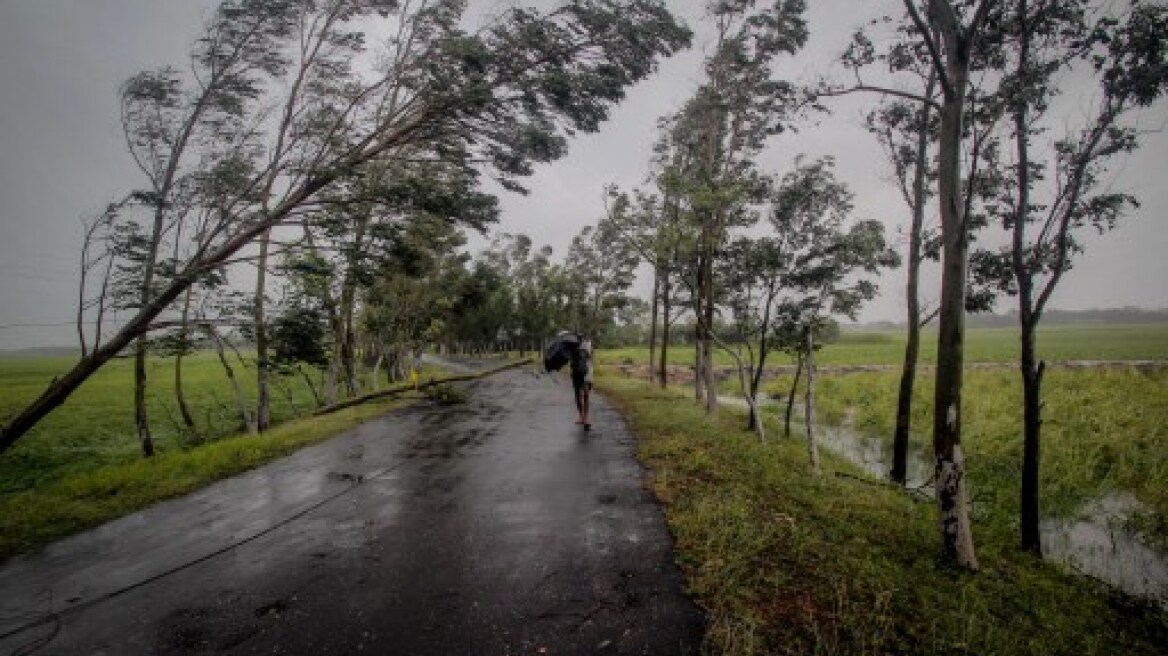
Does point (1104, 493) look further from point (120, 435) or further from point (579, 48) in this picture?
point (120, 435)

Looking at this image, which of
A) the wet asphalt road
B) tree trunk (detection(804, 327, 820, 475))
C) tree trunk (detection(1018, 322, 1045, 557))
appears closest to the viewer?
the wet asphalt road

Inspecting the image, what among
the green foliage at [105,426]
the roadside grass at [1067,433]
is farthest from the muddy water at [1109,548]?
the green foliage at [105,426]

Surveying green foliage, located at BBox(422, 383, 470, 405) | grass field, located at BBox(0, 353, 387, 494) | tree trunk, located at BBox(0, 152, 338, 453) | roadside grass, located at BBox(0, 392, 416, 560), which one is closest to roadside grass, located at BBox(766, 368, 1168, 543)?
tree trunk, located at BBox(0, 152, 338, 453)

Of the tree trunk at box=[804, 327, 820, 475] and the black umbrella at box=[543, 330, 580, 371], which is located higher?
the black umbrella at box=[543, 330, 580, 371]

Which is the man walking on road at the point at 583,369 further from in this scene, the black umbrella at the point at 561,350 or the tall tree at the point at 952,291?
the tall tree at the point at 952,291

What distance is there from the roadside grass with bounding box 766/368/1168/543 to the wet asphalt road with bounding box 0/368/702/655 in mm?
6948

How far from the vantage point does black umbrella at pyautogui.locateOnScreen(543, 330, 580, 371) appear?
11891mm

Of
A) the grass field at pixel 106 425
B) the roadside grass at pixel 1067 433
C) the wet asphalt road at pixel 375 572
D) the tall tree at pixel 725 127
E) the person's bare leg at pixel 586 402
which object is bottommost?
the grass field at pixel 106 425

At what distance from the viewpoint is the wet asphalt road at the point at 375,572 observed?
3.91 m

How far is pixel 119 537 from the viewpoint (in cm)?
606

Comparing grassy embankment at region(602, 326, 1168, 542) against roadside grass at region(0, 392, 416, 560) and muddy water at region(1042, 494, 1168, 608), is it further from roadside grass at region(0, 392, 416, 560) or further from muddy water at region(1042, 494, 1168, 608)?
roadside grass at region(0, 392, 416, 560)

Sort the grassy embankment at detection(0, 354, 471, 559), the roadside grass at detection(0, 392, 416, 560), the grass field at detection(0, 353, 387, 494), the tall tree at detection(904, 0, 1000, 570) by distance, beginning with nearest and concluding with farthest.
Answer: the tall tree at detection(904, 0, 1000, 570) < the roadside grass at detection(0, 392, 416, 560) < the grassy embankment at detection(0, 354, 471, 559) < the grass field at detection(0, 353, 387, 494)

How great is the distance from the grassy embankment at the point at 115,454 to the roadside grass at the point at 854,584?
754 centimetres

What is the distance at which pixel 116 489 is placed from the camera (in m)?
7.80
